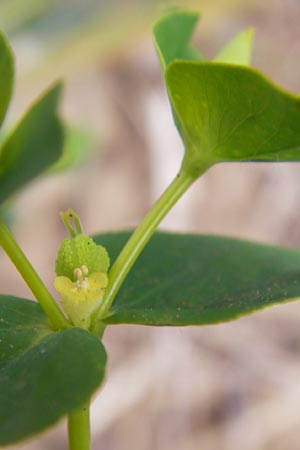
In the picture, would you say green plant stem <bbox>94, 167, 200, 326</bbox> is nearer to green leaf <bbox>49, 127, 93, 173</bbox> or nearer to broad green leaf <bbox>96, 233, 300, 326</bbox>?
broad green leaf <bbox>96, 233, 300, 326</bbox>

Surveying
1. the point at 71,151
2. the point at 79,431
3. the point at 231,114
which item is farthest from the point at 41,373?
the point at 71,151

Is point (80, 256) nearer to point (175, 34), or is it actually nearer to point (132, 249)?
point (132, 249)

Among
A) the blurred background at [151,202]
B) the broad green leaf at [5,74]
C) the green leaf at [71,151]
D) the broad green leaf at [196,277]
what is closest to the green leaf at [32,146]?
the green leaf at [71,151]

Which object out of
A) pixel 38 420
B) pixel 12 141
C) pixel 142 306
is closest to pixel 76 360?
pixel 38 420

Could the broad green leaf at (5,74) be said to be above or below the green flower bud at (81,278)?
above

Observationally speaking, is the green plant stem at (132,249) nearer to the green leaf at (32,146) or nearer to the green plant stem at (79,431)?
the green plant stem at (79,431)

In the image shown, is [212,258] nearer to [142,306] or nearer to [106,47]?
[142,306]
